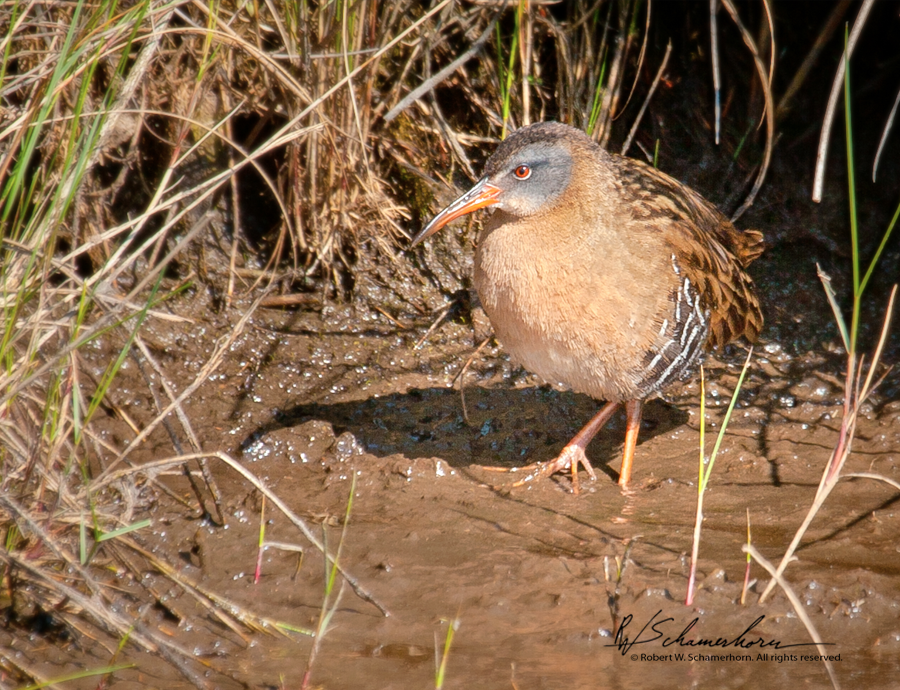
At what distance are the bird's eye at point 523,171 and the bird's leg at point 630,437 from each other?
43.9 inches

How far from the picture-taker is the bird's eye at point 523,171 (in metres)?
3.67

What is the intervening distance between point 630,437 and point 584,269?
857mm

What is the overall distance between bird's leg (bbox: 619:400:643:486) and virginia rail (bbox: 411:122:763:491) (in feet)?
0.73

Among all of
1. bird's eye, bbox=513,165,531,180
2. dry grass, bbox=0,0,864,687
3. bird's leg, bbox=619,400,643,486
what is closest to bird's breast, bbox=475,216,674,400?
bird's eye, bbox=513,165,531,180

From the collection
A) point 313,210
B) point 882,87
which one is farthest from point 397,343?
point 882,87

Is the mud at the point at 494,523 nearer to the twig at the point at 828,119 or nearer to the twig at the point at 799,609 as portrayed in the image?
the twig at the point at 799,609

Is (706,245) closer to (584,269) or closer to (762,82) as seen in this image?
(584,269)

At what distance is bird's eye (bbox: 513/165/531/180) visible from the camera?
145 inches

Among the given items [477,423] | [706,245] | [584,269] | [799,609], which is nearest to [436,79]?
[584,269]

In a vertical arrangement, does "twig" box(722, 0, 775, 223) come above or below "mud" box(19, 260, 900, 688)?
above

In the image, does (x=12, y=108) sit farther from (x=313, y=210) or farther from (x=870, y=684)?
(x=870, y=684)

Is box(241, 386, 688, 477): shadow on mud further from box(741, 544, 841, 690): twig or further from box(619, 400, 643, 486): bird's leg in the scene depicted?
box(741, 544, 841, 690): twig

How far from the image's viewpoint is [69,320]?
2.73 m

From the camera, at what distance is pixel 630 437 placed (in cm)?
413
